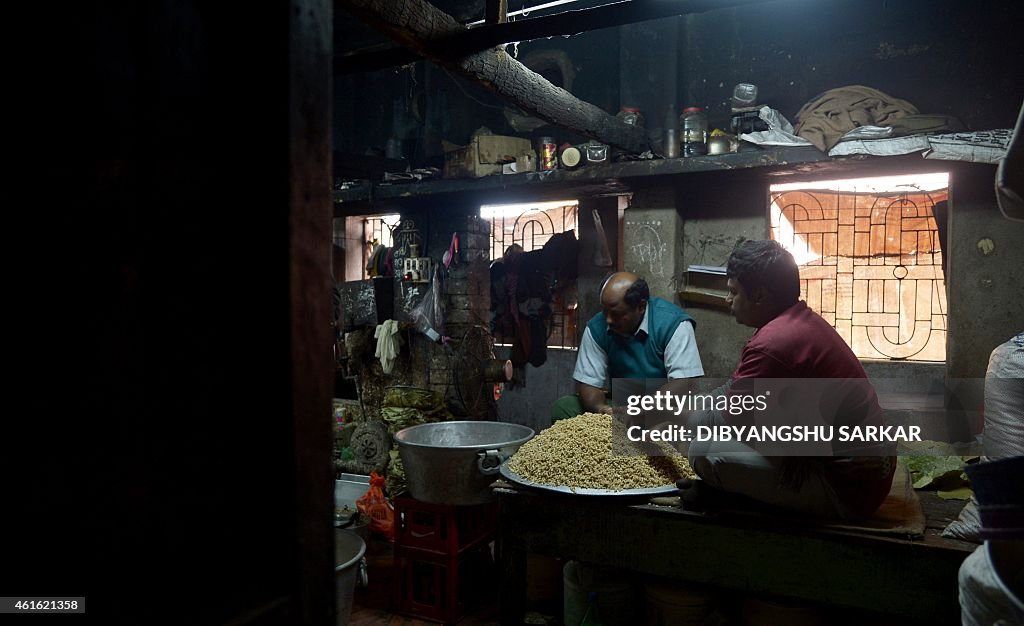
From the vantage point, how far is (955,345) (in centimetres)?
475

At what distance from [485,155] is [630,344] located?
2.70 meters

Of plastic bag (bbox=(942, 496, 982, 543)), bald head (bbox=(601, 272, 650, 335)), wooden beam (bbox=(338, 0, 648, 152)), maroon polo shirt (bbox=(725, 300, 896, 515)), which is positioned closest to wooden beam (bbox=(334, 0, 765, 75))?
wooden beam (bbox=(338, 0, 648, 152))

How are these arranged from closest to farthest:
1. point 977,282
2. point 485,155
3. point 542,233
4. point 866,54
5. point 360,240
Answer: point 977,282 < point 866,54 < point 485,155 < point 542,233 < point 360,240

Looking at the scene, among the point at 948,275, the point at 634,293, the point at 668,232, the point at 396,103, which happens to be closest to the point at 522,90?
the point at 634,293

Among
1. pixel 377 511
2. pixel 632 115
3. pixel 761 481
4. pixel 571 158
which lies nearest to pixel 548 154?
pixel 571 158

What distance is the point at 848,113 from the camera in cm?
491

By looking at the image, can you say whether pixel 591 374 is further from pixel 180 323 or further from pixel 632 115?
pixel 180 323

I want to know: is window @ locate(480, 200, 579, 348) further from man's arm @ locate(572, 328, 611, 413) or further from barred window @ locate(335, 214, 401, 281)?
man's arm @ locate(572, 328, 611, 413)

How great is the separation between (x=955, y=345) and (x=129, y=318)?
224 inches

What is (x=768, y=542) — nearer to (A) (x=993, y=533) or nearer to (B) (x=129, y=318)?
(A) (x=993, y=533)

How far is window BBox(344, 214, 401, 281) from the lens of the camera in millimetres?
8875

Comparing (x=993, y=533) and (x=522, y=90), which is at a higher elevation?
(x=522, y=90)

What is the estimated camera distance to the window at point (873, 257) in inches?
240

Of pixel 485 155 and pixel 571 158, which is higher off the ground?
pixel 485 155
